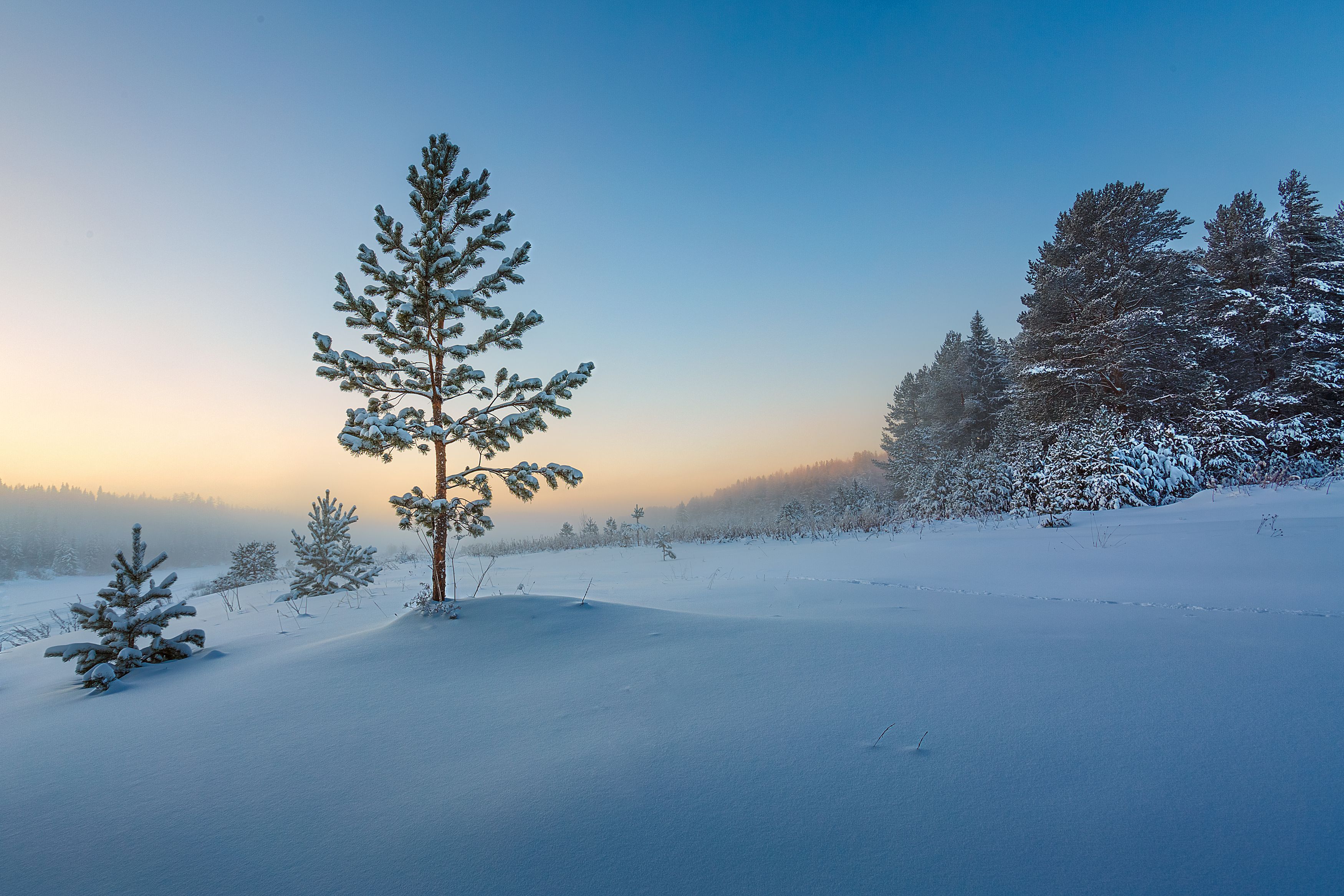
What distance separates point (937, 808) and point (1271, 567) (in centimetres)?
533

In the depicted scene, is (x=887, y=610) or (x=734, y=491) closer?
(x=887, y=610)

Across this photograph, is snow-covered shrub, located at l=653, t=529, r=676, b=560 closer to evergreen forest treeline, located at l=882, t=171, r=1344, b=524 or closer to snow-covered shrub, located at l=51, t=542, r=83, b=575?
evergreen forest treeline, located at l=882, t=171, r=1344, b=524

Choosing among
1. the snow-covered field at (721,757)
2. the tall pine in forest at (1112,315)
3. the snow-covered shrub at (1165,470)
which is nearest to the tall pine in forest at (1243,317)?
the tall pine in forest at (1112,315)

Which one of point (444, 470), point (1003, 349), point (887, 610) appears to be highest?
point (1003, 349)

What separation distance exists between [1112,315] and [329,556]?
22.6m

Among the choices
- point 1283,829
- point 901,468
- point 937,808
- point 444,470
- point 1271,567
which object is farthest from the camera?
point 901,468

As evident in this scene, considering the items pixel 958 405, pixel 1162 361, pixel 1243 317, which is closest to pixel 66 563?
pixel 958 405

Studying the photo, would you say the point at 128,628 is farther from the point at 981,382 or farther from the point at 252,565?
the point at 981,382

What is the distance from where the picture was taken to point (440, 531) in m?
4.36

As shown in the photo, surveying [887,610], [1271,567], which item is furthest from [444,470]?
[1271,567]

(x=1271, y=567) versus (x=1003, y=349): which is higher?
(x=1003, y=349)

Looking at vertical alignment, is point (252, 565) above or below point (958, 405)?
below

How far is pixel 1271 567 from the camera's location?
4.21m

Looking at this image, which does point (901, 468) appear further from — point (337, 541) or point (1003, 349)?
point (337, 541)
